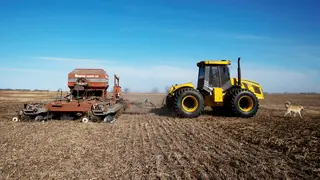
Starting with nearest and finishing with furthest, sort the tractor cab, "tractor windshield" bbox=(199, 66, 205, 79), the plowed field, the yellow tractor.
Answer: the plowed field
the yellow tractor
the tractor cab
"tractor windshield" bbox=(199, 66, 205, 79)

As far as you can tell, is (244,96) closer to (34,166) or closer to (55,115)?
(55,115)

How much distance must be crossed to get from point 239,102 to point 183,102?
277 cm

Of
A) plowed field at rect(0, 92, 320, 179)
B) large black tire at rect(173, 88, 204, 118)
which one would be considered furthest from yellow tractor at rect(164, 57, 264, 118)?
plowed field at rect(0, 92, 320, 179)

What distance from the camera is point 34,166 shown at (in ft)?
18.1

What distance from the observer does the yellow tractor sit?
13398 mm

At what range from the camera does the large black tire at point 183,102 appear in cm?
1335

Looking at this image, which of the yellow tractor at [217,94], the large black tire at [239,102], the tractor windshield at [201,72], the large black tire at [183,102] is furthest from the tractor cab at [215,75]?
the large black tire at [183,102]

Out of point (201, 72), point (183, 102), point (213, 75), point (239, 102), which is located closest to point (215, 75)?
point (213, 75)

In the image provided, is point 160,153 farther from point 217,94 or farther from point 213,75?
point 213,75

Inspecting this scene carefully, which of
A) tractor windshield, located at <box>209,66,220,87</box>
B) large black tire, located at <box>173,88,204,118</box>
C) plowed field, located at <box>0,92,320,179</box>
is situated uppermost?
tractor windshield, located at <box>209,66,220,87</box>

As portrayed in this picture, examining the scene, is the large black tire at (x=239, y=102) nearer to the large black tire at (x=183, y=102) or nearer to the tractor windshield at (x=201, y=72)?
the large black tire at (x=183, y=102)

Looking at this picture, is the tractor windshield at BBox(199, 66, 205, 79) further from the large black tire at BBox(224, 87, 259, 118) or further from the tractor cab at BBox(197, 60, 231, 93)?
the large black tire at BBox(224, 87, 259, 118)

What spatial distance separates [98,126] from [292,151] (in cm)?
707

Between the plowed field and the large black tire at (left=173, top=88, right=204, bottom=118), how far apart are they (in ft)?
11.0
